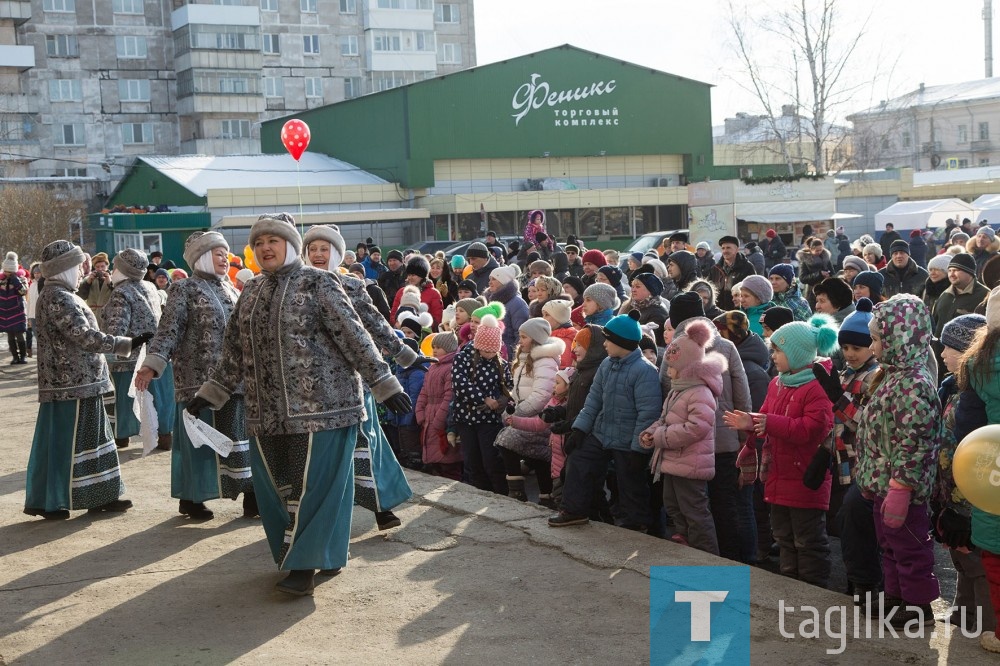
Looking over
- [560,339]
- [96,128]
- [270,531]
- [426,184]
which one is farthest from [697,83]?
[270,531]

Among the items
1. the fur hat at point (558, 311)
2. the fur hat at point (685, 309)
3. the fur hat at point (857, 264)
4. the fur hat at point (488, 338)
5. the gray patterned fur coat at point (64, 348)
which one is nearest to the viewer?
the gray patterned fur coat at point (64, 348)

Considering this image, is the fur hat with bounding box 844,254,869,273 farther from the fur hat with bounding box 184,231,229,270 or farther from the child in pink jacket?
A: the fur hat with bounding box 184,231,229,270

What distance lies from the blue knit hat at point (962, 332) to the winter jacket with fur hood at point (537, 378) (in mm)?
3154

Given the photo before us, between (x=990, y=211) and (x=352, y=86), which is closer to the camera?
(x=990, y=211)

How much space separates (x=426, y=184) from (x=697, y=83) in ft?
43.3

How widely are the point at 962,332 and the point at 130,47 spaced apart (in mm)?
65254

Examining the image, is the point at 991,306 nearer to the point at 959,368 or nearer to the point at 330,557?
the point at 959,368

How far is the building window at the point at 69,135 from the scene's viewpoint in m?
63.0

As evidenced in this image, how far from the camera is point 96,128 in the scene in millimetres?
64062

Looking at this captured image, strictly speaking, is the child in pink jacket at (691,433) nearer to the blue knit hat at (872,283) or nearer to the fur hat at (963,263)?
the blue knit hat at (872,283)

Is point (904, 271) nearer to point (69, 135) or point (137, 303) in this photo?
point (137, 303)

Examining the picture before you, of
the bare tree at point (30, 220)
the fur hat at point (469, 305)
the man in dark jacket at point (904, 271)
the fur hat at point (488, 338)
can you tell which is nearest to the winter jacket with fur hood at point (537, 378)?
the fur hat at point (488, 338)

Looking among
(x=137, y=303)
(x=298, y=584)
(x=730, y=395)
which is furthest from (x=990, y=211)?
(x=298, y=584)

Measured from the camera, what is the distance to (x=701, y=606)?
5246mm
